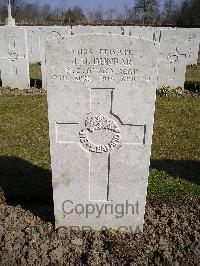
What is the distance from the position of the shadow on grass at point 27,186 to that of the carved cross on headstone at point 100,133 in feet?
3.26

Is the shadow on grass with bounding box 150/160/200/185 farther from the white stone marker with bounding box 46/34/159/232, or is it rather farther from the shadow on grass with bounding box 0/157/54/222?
the shadow on grass with bounding box 0/157/54/222

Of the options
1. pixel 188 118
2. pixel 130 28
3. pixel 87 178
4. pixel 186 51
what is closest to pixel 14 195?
pixel 87 178

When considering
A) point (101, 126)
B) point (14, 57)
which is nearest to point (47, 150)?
point (101, 126)

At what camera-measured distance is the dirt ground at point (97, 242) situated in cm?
322

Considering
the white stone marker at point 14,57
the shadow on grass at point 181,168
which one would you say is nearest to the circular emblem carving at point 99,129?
the shadow on grass at point 181,168

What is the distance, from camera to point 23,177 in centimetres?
487

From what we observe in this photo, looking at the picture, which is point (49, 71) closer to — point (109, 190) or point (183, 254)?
point (109, 190)

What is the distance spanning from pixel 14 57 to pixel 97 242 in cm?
787

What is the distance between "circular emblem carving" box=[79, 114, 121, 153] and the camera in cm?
319

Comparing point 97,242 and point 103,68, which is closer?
point 103,68

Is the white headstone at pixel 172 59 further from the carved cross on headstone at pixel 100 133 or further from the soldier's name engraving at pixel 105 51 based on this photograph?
the soldier's name engraving at pixel 105 51

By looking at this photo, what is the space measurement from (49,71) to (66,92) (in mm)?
237

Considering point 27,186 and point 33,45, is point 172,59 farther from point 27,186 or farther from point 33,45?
point 33,45

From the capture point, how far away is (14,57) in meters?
10.1
